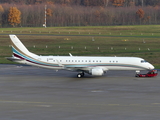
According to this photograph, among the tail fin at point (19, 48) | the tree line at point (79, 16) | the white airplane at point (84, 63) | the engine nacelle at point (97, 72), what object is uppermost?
the tree line at point (79, 16)

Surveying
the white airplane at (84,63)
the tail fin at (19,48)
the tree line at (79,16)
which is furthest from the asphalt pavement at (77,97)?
the tree line at (79,16)

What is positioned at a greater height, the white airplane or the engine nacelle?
the white airplane

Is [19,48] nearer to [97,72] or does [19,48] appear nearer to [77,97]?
[97,72]

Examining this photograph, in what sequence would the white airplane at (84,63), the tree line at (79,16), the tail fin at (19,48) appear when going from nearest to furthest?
the white airplane at (84,63)
the tail fin at (19,48)
the tree line at (79,16)

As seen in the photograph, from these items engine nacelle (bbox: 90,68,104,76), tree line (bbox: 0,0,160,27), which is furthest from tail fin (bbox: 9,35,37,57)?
tree line (bbox: 0,0,160,27)

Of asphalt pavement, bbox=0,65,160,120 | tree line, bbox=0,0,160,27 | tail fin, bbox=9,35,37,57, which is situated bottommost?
asphalt pavement, bbox=0,65,160,120

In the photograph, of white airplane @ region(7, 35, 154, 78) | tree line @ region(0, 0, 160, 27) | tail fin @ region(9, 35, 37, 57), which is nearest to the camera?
white airplane @ region(7, 35, 154, 78)

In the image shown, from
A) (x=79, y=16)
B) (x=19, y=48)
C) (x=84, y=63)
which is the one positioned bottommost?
(x=84, y=63)

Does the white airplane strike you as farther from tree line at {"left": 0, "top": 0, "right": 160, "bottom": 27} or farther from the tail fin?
tree line at {"left": 0, "top": 0, "right": 160, "bottom": 27}

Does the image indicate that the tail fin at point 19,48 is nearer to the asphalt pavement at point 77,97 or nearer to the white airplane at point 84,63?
the white airplane at point 84,63

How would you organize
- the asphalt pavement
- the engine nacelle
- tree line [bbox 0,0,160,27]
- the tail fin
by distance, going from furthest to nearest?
tree line [bbox 0,0,160,27]
the tail fin
the engine nacelle
the asphalt pavement

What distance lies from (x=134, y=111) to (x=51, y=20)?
461ft

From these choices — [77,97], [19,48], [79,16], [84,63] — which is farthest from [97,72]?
[79,16]

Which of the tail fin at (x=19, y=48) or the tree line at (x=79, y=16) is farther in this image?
the tree line at (x=79, y=16)
